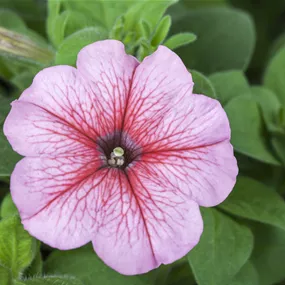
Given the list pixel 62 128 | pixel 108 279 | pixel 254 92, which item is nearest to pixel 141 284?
pixel 108 279

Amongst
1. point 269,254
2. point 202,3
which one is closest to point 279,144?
point 269,254

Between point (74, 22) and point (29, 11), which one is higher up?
point (74, 22)

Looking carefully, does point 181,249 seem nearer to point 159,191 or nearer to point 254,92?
point 159,191

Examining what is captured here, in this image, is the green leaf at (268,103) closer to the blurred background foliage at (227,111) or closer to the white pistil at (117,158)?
the blurred background foliage at (227,111)

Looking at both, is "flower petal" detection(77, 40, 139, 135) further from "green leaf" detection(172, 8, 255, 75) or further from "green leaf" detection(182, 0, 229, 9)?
"green leaf" detection(182, 0, 229, 9)

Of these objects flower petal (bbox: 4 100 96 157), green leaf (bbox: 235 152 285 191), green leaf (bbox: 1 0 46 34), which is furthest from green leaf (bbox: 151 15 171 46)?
A: green leaf (bbox: 1 0 46 34)

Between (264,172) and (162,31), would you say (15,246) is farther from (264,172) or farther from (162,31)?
(264,172)

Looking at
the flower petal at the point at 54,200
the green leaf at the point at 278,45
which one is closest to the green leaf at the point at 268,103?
the green leaf at the point at 278,45
